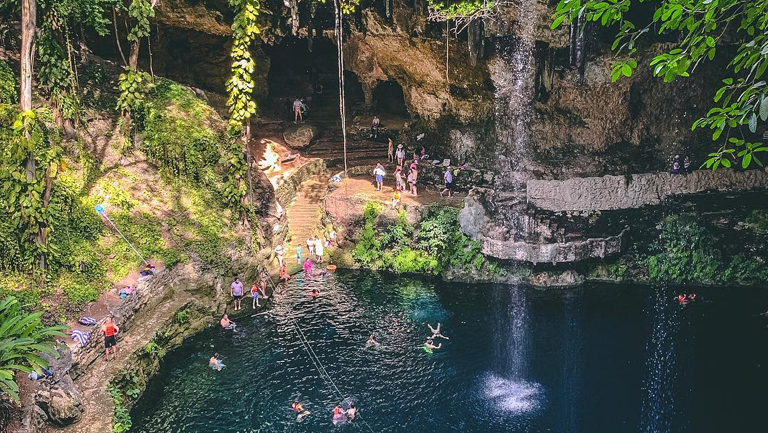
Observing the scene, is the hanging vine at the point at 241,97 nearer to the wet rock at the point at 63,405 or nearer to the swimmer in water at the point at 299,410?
the swimmer in water at the point at 299,410

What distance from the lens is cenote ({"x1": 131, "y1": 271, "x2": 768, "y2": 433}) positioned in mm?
16516

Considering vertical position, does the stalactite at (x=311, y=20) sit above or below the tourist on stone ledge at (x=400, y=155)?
above

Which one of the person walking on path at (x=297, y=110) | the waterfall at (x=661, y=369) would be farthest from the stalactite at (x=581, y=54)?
the person walking on path at (x=297, y=110)

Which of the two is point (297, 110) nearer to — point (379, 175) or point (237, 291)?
point (379, 175)

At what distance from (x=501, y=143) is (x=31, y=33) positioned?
1837 cm

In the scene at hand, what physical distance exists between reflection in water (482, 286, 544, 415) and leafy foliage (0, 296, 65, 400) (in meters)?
11.4

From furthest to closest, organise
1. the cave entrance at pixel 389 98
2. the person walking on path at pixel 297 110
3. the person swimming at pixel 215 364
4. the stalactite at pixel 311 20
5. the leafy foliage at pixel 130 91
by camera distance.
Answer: the cave entrance at pixel 389 98 < the person walking on path at pixel 297 110 < the stalactite at pixel 311 20 < the leafy foliage at pixel 130 91 < the person swimming at pixel 215 364

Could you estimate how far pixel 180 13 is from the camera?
89.5 feet

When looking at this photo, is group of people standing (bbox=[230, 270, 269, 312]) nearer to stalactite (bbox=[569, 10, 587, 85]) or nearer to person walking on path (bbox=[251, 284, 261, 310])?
person walking on path (bbox=[251, 284, 261, 310])

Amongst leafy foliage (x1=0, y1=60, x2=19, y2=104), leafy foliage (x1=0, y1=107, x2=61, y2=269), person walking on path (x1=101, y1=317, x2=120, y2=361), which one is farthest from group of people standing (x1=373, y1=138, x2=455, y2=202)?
leafy foliage (x1=0, y1=60, x2=19, y2=104)

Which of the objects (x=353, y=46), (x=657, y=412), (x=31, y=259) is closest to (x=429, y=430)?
(x=657, y=412)

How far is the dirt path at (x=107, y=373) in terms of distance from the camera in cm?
1464

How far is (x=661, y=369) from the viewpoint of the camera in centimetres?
1870

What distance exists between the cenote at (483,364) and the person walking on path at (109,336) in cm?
160
